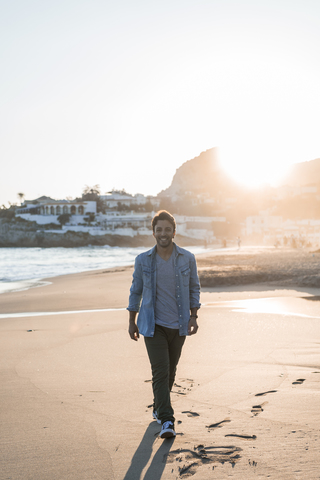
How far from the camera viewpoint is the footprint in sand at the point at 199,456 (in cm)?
234

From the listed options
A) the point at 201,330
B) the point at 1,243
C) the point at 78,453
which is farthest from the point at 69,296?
the point at 1,243

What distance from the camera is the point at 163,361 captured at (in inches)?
120

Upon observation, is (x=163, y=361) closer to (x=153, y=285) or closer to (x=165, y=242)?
(x=153, y=285)

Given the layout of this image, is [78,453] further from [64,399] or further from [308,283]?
[308,283]

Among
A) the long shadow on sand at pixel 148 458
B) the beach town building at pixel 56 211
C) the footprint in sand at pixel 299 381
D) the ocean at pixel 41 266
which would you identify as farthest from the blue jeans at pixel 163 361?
the beach town building at pixel 56 211

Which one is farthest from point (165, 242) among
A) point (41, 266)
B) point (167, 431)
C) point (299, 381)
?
point (41, 266)

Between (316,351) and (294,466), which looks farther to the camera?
(316,351)

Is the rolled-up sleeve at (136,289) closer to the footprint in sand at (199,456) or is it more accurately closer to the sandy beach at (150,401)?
the sandy beach at (150,401)

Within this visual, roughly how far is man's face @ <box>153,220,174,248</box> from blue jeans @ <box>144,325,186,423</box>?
2.03 ft

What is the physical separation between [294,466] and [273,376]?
1.66 meters

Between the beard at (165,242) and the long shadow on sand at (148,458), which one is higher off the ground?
the beard at (165,242)

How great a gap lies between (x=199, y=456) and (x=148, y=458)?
31cm

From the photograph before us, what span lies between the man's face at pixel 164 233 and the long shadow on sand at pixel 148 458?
4.35 ft

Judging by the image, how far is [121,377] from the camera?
4059mm
